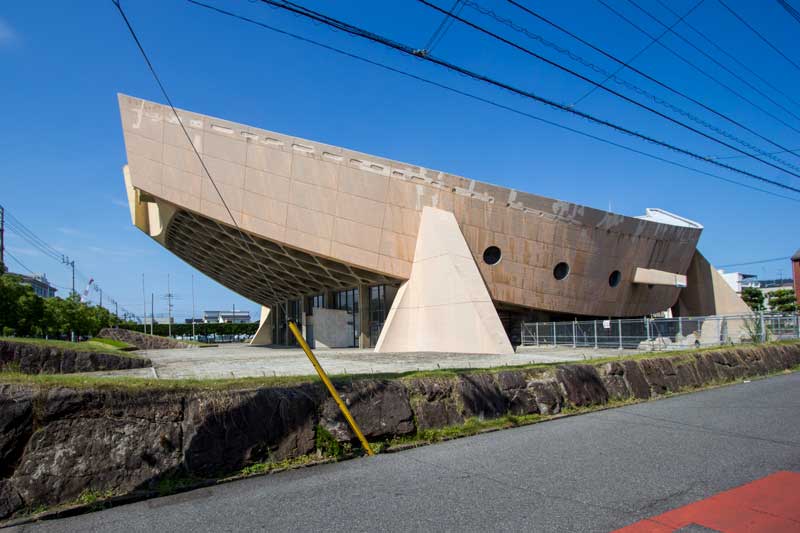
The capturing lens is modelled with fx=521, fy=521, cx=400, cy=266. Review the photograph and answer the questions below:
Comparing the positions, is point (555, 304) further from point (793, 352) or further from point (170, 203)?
point (170, 203)

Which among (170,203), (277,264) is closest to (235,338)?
(277,264)

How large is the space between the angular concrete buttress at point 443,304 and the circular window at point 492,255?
6.46 ft

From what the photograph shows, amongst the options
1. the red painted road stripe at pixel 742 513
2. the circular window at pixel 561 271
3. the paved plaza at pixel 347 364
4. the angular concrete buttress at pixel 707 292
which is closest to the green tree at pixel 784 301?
the angular concrete buttress at pixel 707 292

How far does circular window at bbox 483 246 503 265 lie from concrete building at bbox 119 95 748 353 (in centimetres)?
6

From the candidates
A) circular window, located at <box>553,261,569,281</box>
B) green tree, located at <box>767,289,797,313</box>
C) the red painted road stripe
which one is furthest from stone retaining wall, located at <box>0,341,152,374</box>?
green tree, located at <box>767,289,797,313</box>

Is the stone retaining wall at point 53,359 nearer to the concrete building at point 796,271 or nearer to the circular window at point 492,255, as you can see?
the circular window at point 492,255

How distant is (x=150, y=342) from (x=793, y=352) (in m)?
53.0

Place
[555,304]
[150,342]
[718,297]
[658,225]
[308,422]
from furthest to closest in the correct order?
[150,342]
[718,297]
[658,225]
[555,304]
[308,422]

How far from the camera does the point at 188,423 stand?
16.3ft

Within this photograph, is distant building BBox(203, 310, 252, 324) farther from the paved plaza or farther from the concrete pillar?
the paved plaza

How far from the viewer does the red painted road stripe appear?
3.55 meters

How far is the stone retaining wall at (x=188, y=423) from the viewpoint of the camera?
13.8 ft

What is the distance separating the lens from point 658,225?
31719 mm

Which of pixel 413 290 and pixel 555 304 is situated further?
pixel 555 304
